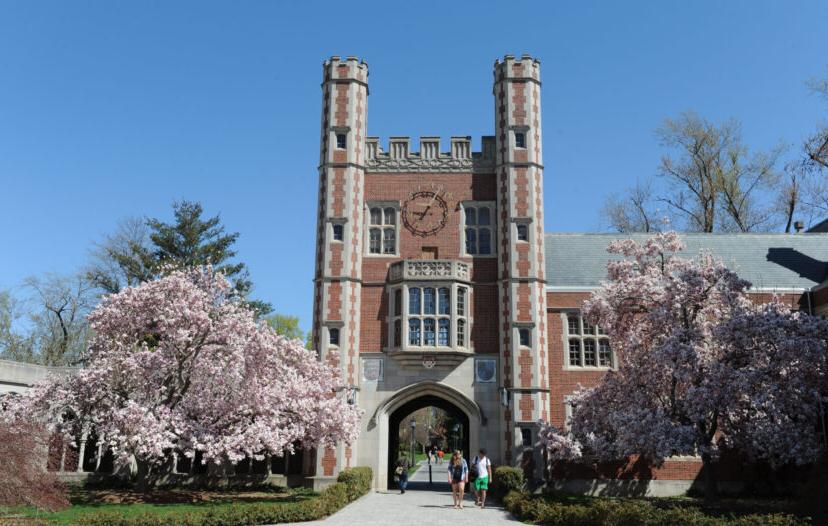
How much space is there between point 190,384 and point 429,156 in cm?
1321

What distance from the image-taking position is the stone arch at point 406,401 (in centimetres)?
2641

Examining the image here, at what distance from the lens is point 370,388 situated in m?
26.8

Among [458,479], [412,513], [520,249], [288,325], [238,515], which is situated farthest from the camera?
[288,325]

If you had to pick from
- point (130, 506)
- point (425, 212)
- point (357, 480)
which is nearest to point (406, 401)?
point (357, 480)

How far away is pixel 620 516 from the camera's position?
1477 centimetres

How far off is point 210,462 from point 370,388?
6.65 metres

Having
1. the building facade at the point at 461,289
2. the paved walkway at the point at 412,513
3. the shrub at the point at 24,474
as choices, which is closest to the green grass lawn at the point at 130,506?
the shrub at the point at 24,474

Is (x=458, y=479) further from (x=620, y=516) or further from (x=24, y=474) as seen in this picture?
(x=24, y=474)

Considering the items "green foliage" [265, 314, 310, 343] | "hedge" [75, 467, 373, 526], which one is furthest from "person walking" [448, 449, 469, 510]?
"green foliage" [265, 314, 310, 343]

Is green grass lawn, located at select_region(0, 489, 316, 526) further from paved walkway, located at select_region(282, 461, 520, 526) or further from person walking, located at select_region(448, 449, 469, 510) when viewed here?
person walking, located at select_region(448, 449, 469, 510)

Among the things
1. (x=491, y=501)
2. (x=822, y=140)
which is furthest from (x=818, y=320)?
(x=491, y=501)

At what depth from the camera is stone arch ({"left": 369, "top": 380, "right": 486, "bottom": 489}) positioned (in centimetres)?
2641

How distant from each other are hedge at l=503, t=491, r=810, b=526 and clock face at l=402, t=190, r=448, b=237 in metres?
11.9

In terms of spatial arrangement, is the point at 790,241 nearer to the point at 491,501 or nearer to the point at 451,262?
the point at 451,262
